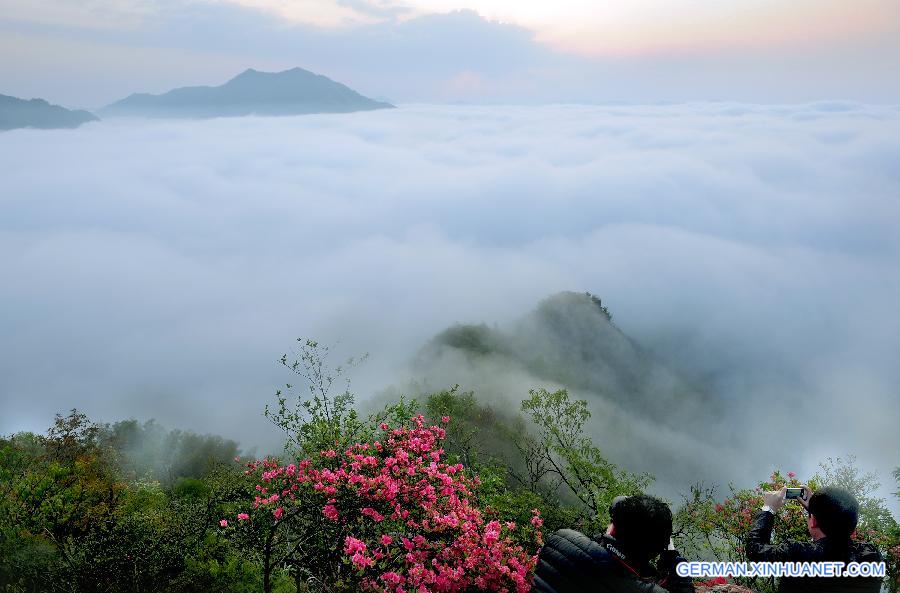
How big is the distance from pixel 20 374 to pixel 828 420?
12971 cm

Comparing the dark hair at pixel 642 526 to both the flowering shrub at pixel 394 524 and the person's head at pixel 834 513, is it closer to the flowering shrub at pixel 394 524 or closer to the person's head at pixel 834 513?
the person's head at pixel 834 513

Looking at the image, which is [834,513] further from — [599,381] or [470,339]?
[599,381]

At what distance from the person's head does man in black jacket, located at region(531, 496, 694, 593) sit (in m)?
1.11

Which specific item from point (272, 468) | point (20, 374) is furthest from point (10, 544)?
point (20, 374)

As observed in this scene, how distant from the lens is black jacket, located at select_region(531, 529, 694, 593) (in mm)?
3273

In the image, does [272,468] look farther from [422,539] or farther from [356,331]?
[356,331]

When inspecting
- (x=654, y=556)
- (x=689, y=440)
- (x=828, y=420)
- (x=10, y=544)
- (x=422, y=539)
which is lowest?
(x=828, y=420)

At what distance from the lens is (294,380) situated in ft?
283

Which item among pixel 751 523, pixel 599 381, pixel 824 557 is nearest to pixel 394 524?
pixel 824 557

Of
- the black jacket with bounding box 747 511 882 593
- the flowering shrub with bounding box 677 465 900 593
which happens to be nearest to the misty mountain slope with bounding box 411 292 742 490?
the flowering shrub with bounding box 677 465 900 593

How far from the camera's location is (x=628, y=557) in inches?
131

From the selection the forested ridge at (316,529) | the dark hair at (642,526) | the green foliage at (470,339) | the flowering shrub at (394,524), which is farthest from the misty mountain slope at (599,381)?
the dark hair at (642,526)

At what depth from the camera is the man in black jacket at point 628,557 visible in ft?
10.7

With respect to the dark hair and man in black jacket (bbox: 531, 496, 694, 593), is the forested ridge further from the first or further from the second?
the dark hair
